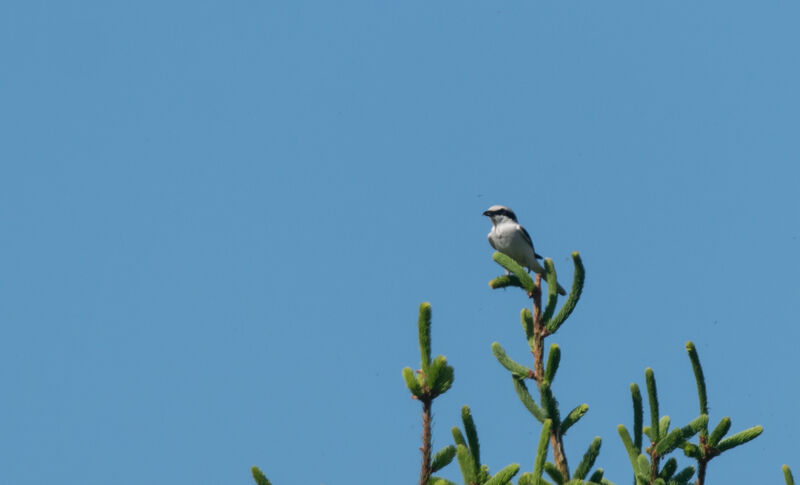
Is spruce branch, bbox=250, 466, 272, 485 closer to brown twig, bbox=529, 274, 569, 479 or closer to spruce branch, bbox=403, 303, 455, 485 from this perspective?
spruce branch, bbox=403, 303, 455, 485

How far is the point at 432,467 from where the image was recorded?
16.6 feet

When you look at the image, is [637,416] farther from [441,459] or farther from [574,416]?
[441,459]

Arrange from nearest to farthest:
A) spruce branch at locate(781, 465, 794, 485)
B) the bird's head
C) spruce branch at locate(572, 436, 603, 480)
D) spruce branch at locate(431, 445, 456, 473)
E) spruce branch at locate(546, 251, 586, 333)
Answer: spruce branch at locate(431, 445, 456, 473) < spruce branch at locate(781, 465, 794, 485) < spruce branch at locate(572, 436, 603, 480) < spruce branch at locate(546, 251, 586, 333) < the bird's head

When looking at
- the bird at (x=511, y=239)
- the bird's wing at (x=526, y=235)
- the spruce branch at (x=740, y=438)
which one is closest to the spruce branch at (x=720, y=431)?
the spruce branch at (x=740, y=438)

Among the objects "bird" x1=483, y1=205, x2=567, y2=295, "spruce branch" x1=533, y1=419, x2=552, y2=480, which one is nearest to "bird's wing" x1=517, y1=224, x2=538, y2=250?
"bird" x1=483, y1=205, x2=567, y2=295

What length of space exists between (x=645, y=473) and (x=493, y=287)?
3013mm

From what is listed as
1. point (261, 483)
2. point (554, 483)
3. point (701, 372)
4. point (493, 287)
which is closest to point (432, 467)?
point (261, 483)

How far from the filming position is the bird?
13.9 meters

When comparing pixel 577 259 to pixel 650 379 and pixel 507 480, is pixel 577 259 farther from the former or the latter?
pixel 507 480

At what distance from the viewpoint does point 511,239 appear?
1388 centimetres

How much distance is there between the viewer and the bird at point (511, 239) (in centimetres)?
1387

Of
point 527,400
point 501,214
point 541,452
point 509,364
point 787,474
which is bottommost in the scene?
point 787,474

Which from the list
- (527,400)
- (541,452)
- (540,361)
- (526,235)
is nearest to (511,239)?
(526,235)

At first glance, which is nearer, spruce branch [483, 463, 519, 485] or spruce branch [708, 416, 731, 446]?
spruce branch [483, 463, 519, 485]
